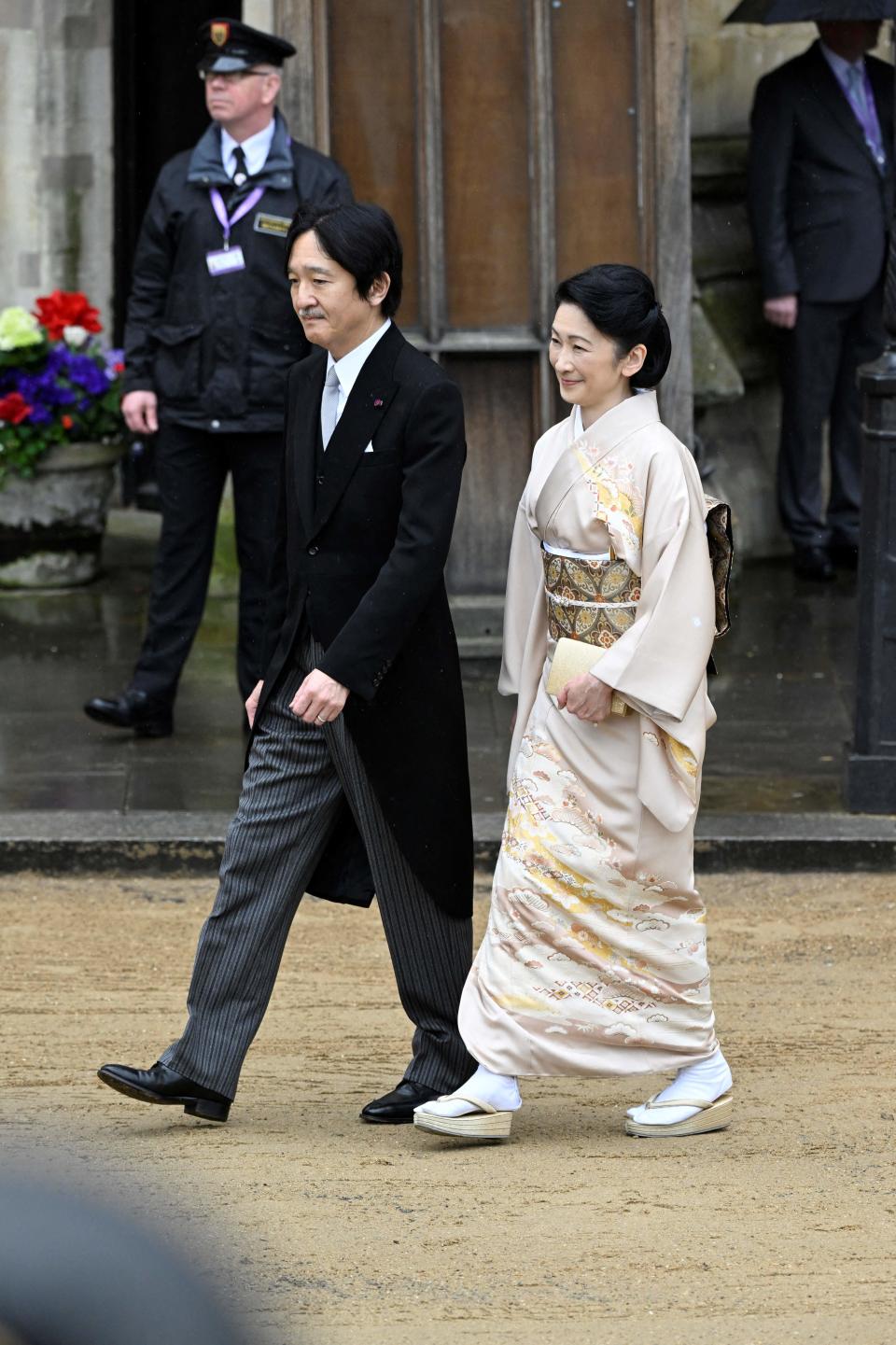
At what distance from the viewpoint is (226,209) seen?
7.00m

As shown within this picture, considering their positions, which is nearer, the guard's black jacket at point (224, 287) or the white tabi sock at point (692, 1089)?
the white tabi sock at point (692, 1089)

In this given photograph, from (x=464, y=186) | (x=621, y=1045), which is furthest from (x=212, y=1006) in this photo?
(x=464, y=186)

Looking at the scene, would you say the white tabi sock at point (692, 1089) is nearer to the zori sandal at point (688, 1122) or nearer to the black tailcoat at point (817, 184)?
the zori sandal at point (688, 1122)

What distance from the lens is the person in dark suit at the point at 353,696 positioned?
4328 millimetres

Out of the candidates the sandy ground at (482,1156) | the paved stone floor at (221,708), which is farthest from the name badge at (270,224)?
the sandy ground at (482,1156)

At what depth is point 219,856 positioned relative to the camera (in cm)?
635

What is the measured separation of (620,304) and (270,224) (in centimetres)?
282

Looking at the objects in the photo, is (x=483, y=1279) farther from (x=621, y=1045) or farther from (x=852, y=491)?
(x=852, y=491)

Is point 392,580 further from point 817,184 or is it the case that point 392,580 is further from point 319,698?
point 817,184

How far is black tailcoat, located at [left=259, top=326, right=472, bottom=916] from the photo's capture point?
4.33 meters

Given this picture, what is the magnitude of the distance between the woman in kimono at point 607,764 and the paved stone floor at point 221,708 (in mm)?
2251

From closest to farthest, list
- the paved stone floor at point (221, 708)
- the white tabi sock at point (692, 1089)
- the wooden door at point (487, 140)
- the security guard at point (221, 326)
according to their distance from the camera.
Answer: the white tabi sock at point (692, 1089) < the paved stone floor at point (221, 708) < the security guard at point (221, 326) < the wooden door at point (487, 140)

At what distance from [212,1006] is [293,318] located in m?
3.08

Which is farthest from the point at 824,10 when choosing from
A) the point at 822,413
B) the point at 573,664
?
the point at 573,664
